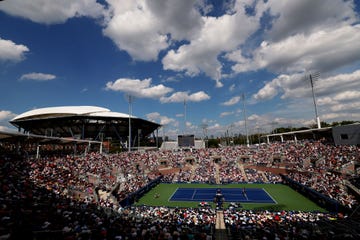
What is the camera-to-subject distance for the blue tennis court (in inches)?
1043

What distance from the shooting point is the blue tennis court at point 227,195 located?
26492 millimetres

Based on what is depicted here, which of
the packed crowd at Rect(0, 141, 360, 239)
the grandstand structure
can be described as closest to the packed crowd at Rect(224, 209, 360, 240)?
the packed crowd at Rect(0, 141, 360, 239)

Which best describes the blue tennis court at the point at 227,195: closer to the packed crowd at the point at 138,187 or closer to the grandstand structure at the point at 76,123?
the packed crowd at the point at 138,187

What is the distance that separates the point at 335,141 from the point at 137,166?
126 ft

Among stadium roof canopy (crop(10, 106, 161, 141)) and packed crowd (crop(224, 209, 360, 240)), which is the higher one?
stadium roof canopy (crop(10, 106, 161, 141))

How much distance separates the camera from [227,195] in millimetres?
28797

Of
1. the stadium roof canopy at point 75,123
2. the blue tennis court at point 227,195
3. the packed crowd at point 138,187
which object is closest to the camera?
the packed crowd at point 138,187

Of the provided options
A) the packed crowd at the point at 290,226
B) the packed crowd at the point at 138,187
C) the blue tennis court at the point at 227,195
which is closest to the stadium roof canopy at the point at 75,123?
the packed crowd at the point at 138,187

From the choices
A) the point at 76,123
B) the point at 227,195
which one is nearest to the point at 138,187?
the point at 227,195

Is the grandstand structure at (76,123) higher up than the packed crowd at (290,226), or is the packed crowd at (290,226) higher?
the grandstand structure at (76,123)

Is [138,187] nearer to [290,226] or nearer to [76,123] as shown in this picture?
[290,226]

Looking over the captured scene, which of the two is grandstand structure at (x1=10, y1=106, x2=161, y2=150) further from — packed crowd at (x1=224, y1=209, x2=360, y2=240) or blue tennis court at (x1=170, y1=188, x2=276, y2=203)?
packed crowd at (x1=224, y1=209, x2=360, y2=240)

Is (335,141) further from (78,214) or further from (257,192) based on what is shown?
(78,214)

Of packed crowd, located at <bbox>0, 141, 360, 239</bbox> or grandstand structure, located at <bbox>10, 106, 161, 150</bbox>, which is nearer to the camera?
packed crowd, located at <bbox>0, 141, 360, 239</bbox>
